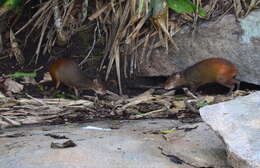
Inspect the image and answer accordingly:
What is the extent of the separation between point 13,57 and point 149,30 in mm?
1722

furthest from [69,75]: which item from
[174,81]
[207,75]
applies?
[207,75]

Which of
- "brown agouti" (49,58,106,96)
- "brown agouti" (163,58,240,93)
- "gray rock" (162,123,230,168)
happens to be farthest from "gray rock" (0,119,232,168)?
"brown agouti" (163,58,240,93)

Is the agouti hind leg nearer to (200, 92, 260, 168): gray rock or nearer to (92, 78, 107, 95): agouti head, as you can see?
(92, 78, 107, 95): agouti head

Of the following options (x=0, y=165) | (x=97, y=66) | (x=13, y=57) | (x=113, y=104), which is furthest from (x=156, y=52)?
(x=0, y=165)

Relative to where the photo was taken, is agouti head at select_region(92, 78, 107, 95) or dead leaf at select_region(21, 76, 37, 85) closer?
agouti head at select_region(92, 78, 107, 95)

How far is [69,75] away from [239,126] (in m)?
3.26

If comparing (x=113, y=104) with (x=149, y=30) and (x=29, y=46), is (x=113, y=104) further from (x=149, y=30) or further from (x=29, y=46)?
(x=29, y=46)

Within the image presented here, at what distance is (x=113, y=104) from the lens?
5.52 metres

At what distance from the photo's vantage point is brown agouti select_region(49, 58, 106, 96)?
613cm

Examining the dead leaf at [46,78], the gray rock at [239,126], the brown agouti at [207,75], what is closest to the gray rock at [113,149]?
the gray rock at [239,126]

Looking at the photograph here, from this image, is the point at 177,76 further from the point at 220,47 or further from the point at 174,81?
the point at 220,47

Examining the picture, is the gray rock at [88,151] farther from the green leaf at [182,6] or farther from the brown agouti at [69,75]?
the green leaf at [182,6]

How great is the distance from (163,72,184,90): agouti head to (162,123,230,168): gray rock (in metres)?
2.29

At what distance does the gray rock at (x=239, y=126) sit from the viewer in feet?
9.58
